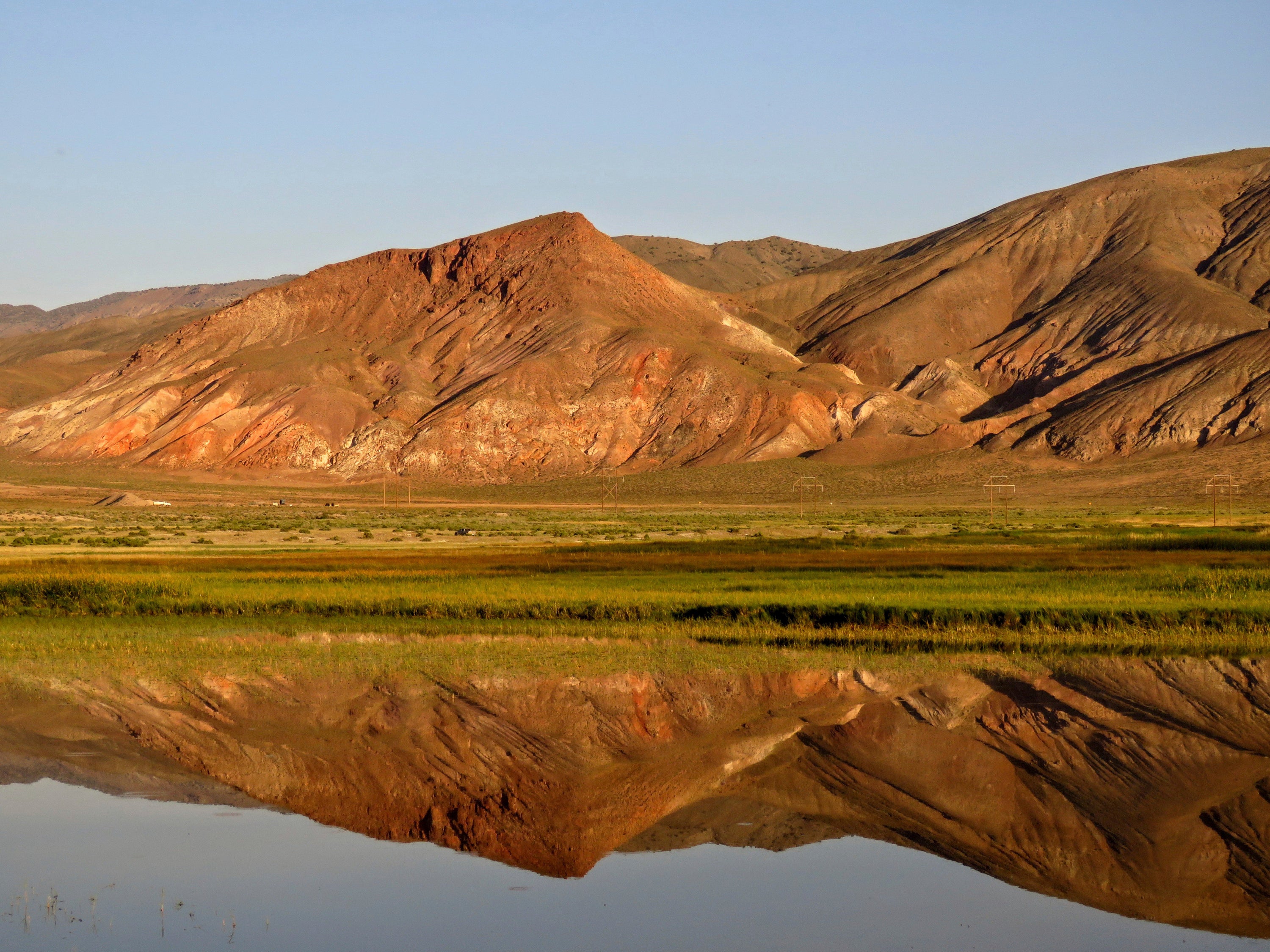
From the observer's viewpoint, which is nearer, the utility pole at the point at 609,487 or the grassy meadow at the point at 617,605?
the grassy meadow at the point at 617,605

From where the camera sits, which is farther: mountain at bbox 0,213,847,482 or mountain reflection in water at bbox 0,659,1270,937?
mountain at bbox 0,213,847,482

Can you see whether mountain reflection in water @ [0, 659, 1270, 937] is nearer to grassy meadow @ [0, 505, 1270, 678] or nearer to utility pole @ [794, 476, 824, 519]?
grassy meadow @ [0, 505, 1270, 678]

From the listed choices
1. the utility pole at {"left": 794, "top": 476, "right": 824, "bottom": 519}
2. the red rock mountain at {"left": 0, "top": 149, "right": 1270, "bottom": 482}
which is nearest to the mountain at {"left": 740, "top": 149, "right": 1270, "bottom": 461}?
the red rock mountain at {"left": 0, "top": 149, "right": 1270, "bottom": 482}

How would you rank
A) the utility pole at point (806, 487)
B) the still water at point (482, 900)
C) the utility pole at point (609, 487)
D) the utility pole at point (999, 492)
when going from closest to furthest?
1. the still water at point (482, 900)
2. the utility pole at point (999, 492)
3. the utility pole at point (806, 487)
4. the utility pole at point (609, 487)

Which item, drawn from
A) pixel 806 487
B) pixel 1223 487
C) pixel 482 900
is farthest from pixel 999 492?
pixel 482 900

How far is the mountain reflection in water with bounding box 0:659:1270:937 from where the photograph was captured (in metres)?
11.2

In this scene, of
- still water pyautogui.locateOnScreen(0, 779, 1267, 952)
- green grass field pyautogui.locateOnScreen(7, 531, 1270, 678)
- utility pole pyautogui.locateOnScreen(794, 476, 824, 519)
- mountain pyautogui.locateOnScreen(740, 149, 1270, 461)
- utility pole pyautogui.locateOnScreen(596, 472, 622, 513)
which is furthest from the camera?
mountain pyautogui.locateOnScreen(740, 149, 1270, 461)

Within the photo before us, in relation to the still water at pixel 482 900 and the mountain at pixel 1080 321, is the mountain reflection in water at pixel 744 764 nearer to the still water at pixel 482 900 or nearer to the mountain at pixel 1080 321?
the still water at pixel 482 900

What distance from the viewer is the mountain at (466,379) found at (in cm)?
13925

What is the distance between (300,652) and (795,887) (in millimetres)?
13814

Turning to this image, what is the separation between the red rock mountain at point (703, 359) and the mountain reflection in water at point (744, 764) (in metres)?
116

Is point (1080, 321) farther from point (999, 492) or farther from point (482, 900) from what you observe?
point (482, 900)

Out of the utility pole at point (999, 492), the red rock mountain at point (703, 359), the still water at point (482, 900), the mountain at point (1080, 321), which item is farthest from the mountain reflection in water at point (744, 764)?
the mountain at point (1080, 321)

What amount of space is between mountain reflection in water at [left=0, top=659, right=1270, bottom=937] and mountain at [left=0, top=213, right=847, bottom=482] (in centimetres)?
11727
